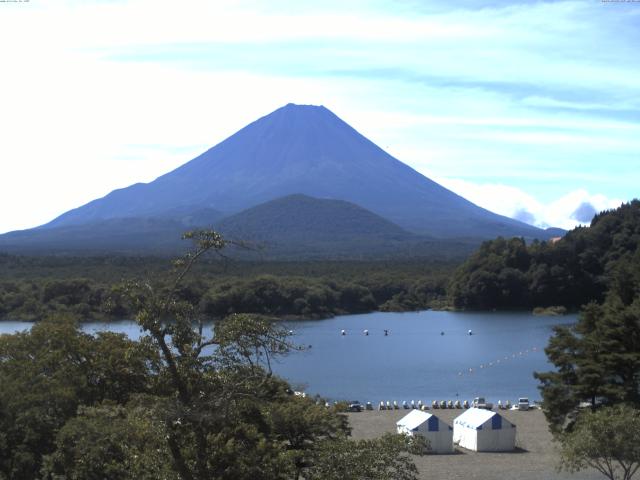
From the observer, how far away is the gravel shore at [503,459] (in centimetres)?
1445

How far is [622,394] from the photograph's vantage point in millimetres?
14922

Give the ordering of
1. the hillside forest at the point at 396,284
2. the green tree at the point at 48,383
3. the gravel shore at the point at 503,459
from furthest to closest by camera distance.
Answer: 1. the hillside forest at the point at 396,284
2. the gravel shore at the point at 503,459
3. the green tree at the point at 48,383

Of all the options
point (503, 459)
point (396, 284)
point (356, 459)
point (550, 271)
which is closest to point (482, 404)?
point (503, 459)

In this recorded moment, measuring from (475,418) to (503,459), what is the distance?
132 cm

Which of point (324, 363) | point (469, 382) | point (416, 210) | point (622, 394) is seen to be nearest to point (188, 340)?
point (622, 394)

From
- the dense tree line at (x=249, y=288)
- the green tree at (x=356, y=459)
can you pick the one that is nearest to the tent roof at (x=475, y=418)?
the green tree at (x=356, y=459)

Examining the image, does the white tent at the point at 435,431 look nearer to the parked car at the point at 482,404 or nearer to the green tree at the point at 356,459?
the parked car at the point at 482,404

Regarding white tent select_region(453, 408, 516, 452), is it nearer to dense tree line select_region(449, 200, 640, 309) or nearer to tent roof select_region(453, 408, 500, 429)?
tent roof select_region(453, 408, 500, 429)

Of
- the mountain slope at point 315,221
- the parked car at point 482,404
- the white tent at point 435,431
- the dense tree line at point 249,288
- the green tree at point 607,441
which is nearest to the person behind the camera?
the green tree at point 607,441

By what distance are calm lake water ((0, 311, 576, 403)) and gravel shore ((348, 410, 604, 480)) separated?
1950 mm

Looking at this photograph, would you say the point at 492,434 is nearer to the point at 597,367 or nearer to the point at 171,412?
the point at 597,367

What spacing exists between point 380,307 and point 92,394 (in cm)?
4224

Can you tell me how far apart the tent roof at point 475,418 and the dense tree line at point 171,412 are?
23.9 ft

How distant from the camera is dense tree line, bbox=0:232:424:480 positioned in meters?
5.91
